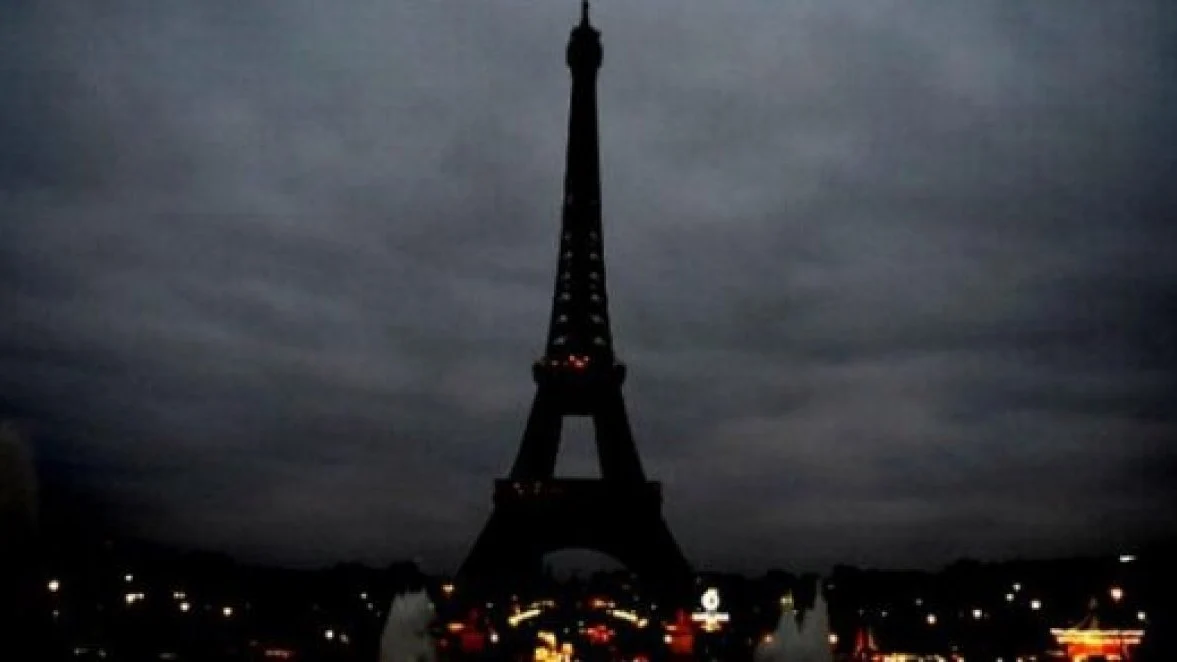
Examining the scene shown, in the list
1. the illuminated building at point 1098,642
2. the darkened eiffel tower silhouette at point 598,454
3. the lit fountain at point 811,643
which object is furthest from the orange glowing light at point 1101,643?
the darkened eiffel tower silhouette at point 598,454

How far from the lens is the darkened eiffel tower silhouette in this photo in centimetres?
6819

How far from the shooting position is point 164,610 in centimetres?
6091

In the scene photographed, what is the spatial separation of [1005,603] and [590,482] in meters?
26.1

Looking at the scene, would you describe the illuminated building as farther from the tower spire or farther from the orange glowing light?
the tower spire

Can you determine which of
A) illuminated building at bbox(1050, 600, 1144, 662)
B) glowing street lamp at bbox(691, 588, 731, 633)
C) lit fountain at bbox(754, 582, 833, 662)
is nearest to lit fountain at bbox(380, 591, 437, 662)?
lit fountain at bbox(754, 582, 833, 662)

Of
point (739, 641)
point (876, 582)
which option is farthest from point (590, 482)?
point (876, 582)

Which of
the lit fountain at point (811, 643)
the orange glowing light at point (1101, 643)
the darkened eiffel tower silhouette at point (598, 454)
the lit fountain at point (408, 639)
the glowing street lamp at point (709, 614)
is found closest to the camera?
the lit fountain at point (811, 643)

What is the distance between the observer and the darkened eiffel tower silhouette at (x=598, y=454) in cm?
6819

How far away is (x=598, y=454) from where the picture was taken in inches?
2714

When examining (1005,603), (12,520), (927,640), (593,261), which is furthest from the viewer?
(1005,603)

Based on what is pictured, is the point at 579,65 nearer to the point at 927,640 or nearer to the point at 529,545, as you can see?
the point at 529,545

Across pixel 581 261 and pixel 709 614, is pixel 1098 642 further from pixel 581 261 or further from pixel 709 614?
pixel 581 261

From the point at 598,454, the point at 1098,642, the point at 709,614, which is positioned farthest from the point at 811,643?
the point at 598,454

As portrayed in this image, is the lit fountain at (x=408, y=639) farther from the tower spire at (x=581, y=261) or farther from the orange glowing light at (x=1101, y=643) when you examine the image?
the tower spire at (x=581, y=261)
